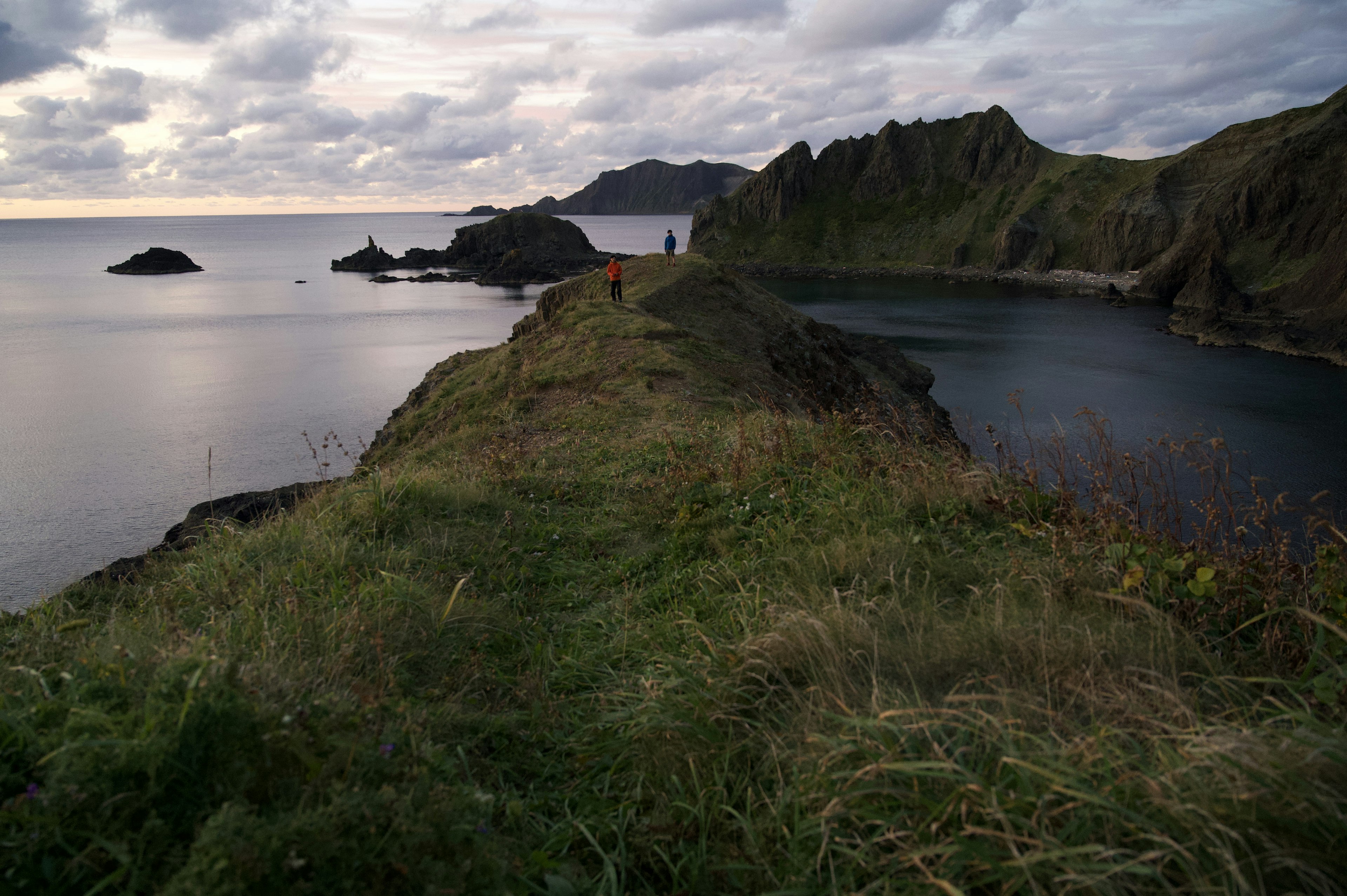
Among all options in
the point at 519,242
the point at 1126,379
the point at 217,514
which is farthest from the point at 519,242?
the point at 217,514

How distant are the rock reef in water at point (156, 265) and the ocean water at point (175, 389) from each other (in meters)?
17.6

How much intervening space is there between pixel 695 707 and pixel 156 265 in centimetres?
12575

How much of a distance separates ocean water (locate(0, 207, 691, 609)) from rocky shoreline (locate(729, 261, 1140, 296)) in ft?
107

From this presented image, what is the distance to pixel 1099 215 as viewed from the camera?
8125cm

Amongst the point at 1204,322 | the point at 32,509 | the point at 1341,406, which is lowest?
the point at 32,509

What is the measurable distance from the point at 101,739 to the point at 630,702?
2204 mm

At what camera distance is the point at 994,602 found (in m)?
3.81

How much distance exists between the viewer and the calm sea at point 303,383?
865 inches

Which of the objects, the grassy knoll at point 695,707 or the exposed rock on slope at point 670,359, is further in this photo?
the exposed rock on slope at point 670,359

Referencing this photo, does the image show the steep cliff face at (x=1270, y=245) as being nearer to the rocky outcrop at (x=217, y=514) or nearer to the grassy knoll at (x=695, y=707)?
the grassy knoll at (x=695, y=707)

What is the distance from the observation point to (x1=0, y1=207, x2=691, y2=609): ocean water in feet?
66.8

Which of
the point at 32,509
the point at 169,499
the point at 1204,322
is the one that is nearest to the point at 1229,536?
the point at 169,499

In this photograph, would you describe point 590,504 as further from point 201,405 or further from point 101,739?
point 201,405

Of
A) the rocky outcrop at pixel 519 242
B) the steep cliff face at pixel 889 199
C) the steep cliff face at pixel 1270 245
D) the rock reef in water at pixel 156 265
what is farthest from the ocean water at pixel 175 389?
the steep cliff face at pixel 1270 245
